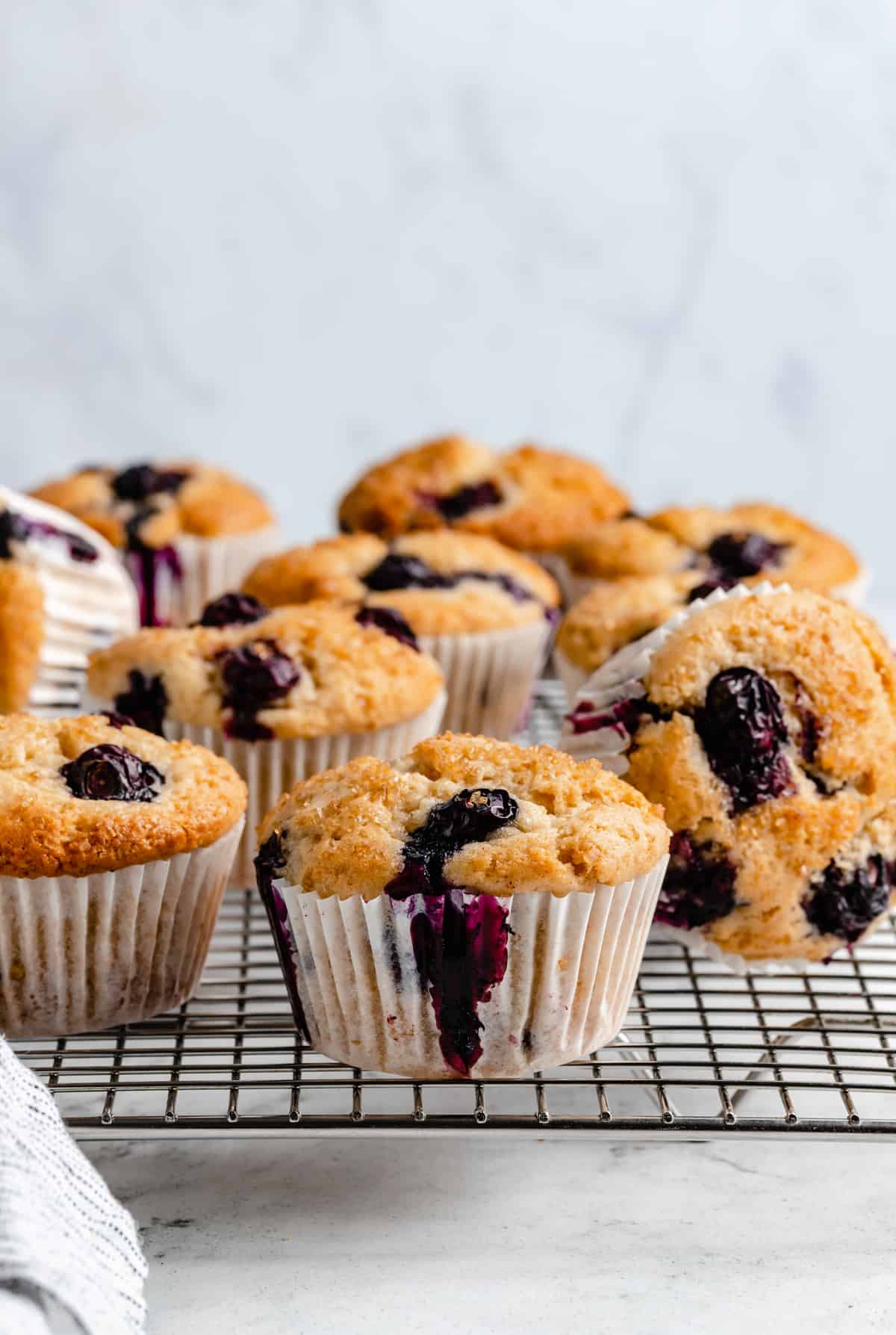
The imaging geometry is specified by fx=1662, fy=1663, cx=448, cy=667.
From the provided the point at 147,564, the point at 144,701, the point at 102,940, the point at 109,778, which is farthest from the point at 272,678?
the point at 147,564

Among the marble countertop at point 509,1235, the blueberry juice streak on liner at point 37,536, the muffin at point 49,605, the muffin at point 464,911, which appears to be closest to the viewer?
the marble countertop at point 509,1235

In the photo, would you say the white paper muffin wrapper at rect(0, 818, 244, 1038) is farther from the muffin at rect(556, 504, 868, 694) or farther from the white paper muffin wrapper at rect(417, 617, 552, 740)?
the white paper muffin wrapper at rect(417, 617, 552, 740)

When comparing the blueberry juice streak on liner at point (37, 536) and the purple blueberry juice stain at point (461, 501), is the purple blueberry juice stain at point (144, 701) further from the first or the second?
the purple blueberry juice stain at point (461, 501)

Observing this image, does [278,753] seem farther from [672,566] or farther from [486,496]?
[486,496]

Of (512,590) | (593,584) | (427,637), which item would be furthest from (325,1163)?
(593,584)

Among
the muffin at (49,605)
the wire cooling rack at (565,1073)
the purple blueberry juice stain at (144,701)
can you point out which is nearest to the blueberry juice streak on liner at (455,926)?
the wire cooling rack at (565,1073)

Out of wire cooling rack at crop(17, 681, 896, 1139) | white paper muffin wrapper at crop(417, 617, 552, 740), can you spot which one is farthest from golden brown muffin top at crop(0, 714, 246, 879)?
white paper muffin wrapper at crop(417, 617, 552, 740)
